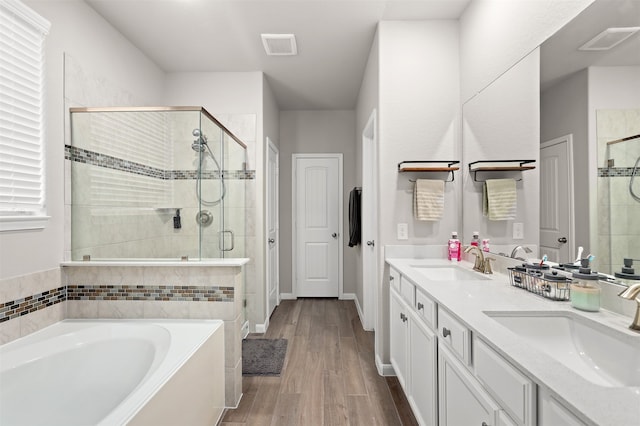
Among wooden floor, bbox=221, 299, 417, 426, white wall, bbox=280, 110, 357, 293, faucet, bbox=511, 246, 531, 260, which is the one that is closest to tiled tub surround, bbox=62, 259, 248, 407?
wooden floor, bbox=221, 299, 417, 426

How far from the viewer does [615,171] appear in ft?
3.66

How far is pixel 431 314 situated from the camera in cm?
151

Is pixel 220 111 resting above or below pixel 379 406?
above

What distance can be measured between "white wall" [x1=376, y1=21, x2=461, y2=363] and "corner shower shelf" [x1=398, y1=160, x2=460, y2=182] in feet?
0.18

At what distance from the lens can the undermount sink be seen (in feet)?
2.95

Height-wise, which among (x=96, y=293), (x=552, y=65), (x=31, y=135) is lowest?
(x=96, y=293)

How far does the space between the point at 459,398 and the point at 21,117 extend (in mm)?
2547

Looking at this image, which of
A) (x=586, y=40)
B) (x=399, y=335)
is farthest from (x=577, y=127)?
(x=399, y=335)

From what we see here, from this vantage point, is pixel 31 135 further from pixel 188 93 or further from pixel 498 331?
pixel 498 331

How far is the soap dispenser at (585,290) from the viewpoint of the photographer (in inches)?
45.0

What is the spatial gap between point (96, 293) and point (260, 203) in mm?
1678

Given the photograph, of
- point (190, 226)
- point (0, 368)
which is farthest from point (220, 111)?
point (0, 368)

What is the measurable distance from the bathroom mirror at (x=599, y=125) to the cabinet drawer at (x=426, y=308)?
24.3 inches

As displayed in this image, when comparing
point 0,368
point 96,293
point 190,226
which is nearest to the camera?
point 0,368
